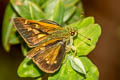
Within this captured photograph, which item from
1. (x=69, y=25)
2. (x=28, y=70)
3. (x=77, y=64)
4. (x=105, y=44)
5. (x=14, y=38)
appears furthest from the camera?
(x=105, y=44)

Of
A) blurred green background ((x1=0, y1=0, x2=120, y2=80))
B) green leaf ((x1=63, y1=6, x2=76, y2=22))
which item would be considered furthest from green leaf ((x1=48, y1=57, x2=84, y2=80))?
blurred green background ((x1=0, y1=0, x2=120, y2=80))

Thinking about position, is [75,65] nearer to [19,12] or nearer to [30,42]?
[30,42]

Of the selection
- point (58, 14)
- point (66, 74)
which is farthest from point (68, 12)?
point (66, 74)

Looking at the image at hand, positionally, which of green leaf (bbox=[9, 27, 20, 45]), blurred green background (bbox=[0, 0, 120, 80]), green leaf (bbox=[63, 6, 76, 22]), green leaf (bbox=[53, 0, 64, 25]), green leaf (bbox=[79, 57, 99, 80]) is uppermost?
green leaf (bbox=[53, 0, 64, 25])

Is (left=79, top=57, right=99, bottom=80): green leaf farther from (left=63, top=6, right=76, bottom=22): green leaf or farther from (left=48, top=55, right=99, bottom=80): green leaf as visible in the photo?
(left=63, top=6, right=76, bottom=22): green leaf

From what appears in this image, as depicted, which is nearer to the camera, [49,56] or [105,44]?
[49,56]

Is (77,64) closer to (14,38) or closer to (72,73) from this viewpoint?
(72,73)
